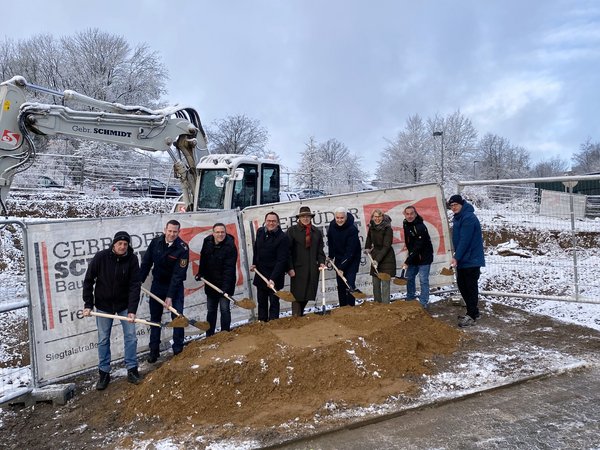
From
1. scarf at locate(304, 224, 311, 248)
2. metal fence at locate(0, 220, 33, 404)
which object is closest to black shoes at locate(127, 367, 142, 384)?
metal fence at locate(0, 220, 33, 404)

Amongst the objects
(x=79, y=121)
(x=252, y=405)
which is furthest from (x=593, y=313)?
(x=79, y=121)

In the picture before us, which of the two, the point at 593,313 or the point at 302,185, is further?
the point at 302,185

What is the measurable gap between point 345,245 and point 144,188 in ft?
60.7

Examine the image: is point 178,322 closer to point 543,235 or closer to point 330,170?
point 543,235

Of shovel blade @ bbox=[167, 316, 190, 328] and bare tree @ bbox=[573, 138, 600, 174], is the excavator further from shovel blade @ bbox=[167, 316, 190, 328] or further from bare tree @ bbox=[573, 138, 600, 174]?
bare tree @ bbox=[573, 138, 600, 174]

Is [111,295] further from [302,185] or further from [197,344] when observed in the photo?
[302,185]

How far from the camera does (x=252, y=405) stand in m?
4.33

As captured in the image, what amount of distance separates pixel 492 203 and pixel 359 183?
23229 millimetres

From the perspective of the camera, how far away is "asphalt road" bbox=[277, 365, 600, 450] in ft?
11.8

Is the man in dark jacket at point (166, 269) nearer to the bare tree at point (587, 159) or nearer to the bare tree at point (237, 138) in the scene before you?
the bare tree at point (237, 138)

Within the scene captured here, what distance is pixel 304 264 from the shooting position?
6680 millimetres

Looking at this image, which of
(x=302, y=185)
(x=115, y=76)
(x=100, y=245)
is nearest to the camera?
(x=100, y=245)

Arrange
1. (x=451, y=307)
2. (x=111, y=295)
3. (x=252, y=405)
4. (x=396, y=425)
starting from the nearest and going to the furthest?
(x=396, y=425)
(x=252, y=405)
(x=111, y=295)
(x=451, y=307)

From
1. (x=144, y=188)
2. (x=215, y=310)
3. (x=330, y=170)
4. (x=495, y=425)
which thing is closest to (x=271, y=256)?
(x=215, y=310)
